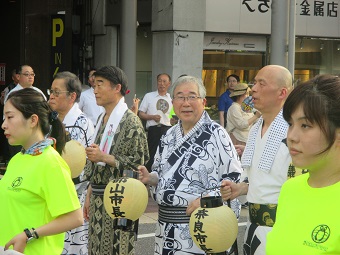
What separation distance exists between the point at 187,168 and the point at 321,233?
278 cm

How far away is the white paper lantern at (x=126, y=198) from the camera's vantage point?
5.50 meters

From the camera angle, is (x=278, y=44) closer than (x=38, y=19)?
Yes

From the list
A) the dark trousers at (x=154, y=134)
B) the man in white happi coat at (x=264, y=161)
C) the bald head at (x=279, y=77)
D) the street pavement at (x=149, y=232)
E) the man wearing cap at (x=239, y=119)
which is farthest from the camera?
the dark trousers at (x=154, y=134)

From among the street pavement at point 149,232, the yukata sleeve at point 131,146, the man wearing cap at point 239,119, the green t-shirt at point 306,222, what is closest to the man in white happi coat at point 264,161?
the yukata sleeve at point 131,146

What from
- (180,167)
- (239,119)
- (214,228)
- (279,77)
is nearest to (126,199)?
(180,167)

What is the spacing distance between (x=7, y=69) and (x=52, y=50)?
302 cm

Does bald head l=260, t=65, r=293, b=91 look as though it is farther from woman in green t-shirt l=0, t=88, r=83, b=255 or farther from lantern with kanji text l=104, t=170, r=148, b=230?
woman in green t-shirt l=0, t=88, r=83, b=255

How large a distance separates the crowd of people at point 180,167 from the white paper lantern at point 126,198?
14 centimetres

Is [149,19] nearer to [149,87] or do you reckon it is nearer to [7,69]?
[149,87]

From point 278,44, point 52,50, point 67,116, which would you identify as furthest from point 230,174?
point 52,50

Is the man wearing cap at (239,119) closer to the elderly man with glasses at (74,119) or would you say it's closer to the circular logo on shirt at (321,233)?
the elderly man with glasses at (74,119)

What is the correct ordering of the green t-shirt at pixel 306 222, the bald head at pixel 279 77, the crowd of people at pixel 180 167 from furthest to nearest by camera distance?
1. the bald head at pixel 279 77
2. the crowd of people at pixel 180 167
3. the green t-shirt at pixel 306 222

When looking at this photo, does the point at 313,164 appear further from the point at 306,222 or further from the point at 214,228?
the point at 214,228

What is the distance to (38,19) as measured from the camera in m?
16.5
